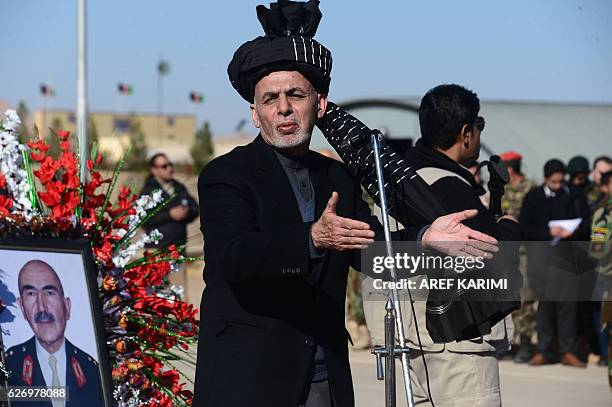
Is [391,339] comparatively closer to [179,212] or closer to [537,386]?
[537,386]

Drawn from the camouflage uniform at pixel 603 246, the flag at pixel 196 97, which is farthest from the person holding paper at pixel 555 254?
the flag at pixel 196 97

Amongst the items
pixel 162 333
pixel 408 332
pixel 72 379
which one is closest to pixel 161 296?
pixel 162 333

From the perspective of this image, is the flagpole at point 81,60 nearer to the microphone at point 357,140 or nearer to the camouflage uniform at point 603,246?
the camouflage uniform at point 603,246

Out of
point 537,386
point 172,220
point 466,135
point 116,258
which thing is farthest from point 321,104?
point 172,220

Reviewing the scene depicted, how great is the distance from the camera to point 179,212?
11.6 meters

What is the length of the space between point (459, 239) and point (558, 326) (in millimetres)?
8132

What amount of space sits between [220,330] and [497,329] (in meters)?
1.59

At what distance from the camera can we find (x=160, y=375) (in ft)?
16.4

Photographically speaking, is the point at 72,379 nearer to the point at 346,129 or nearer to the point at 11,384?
the point at 11,384

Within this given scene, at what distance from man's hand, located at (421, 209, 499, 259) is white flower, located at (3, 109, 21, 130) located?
2229 mm

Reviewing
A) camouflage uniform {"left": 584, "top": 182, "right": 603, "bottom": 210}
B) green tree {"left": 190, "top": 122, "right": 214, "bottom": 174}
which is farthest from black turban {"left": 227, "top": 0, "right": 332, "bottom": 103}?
green tree {"left": 190, "top": 122, "right": 214, "bottom": 174}

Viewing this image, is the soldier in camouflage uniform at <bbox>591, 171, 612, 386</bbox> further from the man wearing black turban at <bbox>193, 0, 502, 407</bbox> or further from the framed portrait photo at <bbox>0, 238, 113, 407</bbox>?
the man wearing black turban at <bbox>193, 0, 502, 407</bbox>

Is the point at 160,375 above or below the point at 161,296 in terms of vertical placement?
below

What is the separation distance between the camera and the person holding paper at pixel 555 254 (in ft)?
36.4
